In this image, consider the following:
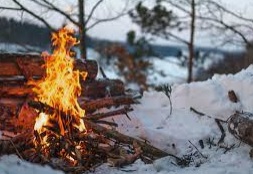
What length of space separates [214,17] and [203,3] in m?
0.69

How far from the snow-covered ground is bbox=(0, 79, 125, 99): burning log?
1.66ft

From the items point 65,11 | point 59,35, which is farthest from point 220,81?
point 65,11

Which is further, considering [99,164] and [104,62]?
[104,62]

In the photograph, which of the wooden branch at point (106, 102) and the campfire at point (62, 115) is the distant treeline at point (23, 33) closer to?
the campfire at point (62, 115)

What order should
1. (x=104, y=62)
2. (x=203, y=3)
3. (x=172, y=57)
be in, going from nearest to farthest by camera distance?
(x=203, y=3)
(x=172, y=57)
(x=104, y=62)

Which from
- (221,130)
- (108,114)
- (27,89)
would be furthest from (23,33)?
(221,130)

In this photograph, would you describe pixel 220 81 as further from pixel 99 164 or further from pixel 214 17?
pixel 214 17

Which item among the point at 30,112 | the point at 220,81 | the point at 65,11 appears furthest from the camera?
the point at 65,11

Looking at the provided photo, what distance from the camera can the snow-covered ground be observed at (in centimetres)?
627

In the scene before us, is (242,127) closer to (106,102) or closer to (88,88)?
(106,102)

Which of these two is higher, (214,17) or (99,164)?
(214,17)

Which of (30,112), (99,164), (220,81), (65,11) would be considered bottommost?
(99,164)

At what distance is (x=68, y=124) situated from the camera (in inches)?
274

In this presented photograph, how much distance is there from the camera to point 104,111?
846 centimetres
